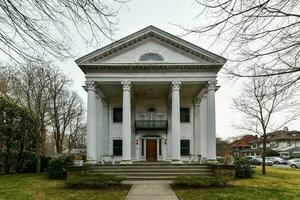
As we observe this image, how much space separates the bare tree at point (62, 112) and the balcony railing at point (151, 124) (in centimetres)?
1136

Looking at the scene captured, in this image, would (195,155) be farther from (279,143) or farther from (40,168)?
(279,143)

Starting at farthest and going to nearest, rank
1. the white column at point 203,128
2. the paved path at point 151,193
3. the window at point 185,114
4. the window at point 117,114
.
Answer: the window at point 185,114, the window at point 117,114, the white column at point 203,128, the paved path at point 151,193

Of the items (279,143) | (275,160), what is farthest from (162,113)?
(279,143)

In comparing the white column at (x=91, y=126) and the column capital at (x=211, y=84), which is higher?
the column capital at (x=211, y=84)

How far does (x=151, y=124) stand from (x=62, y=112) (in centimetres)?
1961

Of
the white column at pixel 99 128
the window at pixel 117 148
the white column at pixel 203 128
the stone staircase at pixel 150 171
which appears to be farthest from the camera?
the window at pixel 117 148

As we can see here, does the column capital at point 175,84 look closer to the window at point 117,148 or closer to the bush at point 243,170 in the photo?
the bush at point 243,170

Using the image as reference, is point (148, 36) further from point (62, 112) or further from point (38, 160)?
point (62, 112)

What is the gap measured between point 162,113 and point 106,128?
17.8 feet

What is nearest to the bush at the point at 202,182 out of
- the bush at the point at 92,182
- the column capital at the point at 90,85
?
the bush at the point at 92,182

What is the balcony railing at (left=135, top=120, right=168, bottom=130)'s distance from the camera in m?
30.5

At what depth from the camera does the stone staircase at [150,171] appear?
20380 millimetres

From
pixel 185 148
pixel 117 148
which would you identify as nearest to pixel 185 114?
pixel 185 148

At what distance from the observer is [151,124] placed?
Result: 100ft
